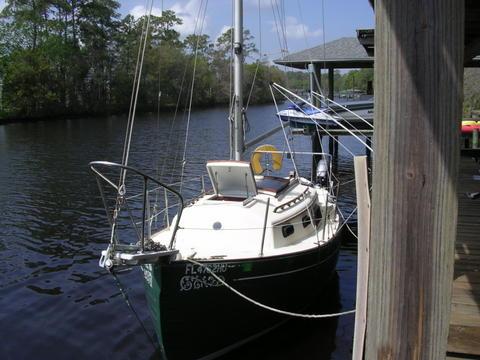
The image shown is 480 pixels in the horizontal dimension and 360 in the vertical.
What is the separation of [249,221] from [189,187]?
1544 cm

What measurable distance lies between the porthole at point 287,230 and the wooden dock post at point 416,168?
8.05 m

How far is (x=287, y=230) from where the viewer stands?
10039 millimetres

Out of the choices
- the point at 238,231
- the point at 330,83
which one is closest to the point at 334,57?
the point at 330,83

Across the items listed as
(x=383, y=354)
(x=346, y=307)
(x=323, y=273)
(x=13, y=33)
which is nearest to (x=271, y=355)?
(x=323, y=273)

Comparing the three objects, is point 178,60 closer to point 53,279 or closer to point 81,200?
point 81,200

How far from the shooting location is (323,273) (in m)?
11.2

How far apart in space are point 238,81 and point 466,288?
25.8 ft

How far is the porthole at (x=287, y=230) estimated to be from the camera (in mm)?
9906

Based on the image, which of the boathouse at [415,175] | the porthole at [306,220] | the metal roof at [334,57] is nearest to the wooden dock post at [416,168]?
the boathouse at [415,175]

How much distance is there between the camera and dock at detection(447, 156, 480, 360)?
3.12 m

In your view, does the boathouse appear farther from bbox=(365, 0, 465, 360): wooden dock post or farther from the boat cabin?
the boat cabin

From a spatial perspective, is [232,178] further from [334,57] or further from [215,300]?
[334,57]

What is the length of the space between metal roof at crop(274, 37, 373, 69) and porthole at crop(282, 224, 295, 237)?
18582 mm

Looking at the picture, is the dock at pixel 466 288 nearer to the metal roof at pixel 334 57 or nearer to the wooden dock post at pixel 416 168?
the wooden dock post at pixel 416 168
